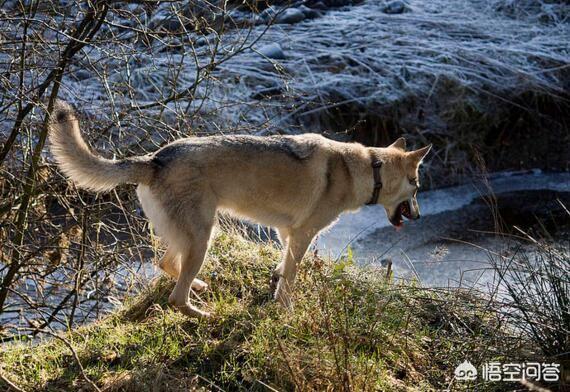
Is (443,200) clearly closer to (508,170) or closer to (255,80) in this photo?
(508,170)

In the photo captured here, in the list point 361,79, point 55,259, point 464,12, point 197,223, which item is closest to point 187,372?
point 197,223

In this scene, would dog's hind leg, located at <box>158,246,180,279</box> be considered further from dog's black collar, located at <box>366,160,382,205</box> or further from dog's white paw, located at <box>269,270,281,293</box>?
dog's black collar, located at <box>366,160,382,205</box>

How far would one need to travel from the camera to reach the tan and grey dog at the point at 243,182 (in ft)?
15.2

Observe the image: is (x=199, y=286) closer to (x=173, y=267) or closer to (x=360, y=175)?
(x=173, y=267)

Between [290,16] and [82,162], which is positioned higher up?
[82,162]

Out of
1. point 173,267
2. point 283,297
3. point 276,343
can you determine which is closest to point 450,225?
point 283,297

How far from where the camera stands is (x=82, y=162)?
4.51 m

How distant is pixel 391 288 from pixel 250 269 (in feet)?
3.46

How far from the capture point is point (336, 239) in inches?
347

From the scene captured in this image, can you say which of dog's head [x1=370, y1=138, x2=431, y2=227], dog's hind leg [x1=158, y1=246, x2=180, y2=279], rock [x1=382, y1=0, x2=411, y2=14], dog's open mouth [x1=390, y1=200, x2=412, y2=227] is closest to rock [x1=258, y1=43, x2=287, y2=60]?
rock [x1=382, y1=0, x2=411, y2=14]

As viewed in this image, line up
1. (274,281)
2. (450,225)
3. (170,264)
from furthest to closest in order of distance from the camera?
(450,225) → (274,281) → (170,264)

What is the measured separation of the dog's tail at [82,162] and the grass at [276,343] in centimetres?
97

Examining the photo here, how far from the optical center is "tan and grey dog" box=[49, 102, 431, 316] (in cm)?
462

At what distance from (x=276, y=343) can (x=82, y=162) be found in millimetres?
1588
